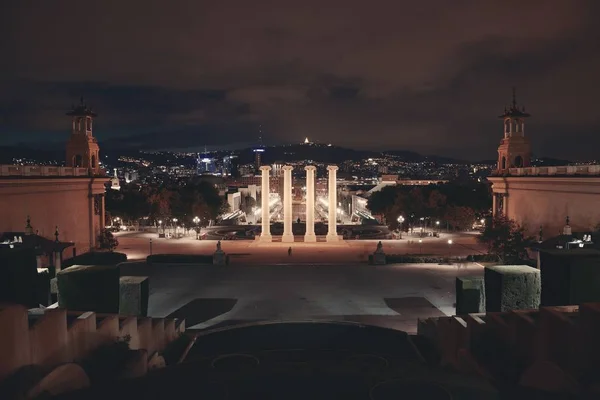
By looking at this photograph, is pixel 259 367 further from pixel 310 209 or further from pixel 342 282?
pixel 310 209

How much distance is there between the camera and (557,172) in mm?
42938

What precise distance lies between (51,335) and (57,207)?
3554 centimetres

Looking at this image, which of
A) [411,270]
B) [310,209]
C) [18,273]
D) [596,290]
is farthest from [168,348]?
[310,209]

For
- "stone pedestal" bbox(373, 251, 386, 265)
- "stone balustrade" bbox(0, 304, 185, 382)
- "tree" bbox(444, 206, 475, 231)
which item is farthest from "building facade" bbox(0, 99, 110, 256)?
"tree" bbox(444, 206, 475, 231)

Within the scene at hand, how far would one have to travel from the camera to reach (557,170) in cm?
4331

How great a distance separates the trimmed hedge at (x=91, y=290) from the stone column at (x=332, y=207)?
3460cm

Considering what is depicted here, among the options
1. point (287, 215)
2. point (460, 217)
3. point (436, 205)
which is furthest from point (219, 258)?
point (436, 205)

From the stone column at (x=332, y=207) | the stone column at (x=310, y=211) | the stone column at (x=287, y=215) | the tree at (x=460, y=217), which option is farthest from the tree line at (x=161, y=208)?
the tree at (x=460, y=217)

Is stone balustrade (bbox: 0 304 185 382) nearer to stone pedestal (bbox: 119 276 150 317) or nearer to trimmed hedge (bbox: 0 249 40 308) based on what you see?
trimmed hedge (bbox: 0 249 40 308)

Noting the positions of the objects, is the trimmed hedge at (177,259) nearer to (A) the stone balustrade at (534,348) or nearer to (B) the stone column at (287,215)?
(B) the stone column at (287,215)

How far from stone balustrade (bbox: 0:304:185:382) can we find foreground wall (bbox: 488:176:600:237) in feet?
110

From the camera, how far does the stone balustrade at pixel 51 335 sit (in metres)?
6.57

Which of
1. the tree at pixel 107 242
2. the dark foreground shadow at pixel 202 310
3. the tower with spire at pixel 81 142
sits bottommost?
the dark foreground shadow at pixel 202 310

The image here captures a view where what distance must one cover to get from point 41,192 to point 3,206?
4.99m
